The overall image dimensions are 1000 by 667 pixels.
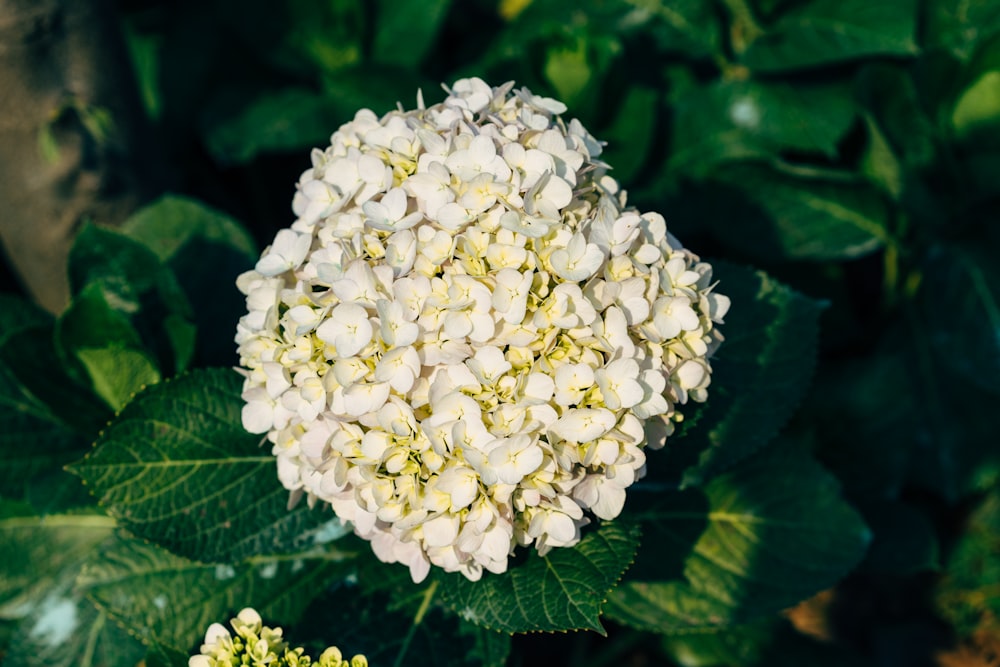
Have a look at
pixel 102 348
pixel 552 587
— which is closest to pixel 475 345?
pixel 552 587

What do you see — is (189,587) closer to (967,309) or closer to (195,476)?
(195,476)

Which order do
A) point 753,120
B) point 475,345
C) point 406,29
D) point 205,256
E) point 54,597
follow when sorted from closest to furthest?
point 475,345 → point 54,597 → point 205,256 → point 753,120 → point 406,29

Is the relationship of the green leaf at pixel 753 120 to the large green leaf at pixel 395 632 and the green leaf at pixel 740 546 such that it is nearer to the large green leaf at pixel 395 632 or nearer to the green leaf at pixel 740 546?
the green leaf at pixel 740 546

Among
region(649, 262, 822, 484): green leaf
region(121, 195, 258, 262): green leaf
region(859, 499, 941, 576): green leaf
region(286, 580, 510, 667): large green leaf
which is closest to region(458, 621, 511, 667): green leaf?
region(286, 580, 510, 667): large green leaf

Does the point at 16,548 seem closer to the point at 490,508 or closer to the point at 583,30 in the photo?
the point at 490,508

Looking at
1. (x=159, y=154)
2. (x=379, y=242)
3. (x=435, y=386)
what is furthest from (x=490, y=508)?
(x=159, y=154)

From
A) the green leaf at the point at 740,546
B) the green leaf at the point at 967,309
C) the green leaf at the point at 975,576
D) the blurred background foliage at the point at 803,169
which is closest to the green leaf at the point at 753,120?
the blurred background foliage at the point at 803,169

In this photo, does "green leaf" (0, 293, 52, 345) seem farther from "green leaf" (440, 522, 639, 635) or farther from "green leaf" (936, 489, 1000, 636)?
"green leaf" (936, 489, 1000, 636)
